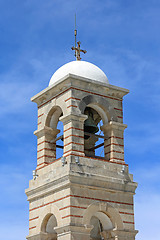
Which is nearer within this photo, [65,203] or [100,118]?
[65,203]

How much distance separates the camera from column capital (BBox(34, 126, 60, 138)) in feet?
101

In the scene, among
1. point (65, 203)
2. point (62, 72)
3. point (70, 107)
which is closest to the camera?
point (65, 203)

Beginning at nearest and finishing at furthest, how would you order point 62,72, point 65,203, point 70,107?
point 65,203
point 70,107
point 62,72

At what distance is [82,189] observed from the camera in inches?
1087

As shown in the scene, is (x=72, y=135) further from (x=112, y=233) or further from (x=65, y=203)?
(x=112, y=233)

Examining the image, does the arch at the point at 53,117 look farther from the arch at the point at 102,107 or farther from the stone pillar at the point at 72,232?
the stone pillar at the point at 72,232

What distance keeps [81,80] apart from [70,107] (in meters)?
1.92

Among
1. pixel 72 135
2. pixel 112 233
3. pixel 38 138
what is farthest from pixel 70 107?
pixel 112 233

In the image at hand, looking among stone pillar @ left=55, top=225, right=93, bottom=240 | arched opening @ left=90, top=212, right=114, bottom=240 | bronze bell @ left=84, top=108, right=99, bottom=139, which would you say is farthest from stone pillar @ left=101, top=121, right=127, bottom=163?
stone pillar @ left=55, top=225, right=93, bottom=240

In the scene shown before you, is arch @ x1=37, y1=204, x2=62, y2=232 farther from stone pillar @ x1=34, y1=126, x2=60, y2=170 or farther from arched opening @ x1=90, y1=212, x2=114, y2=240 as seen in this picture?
stone pillar @ x1=34, y1=126, x2=60, y2=170

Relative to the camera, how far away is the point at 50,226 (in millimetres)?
29078

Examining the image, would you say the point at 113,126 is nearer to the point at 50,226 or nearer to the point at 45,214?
the point at 45,214

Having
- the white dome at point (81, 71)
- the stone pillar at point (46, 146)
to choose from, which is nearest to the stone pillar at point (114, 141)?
the white dome at point (81, 71)

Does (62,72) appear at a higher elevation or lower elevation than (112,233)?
higher
